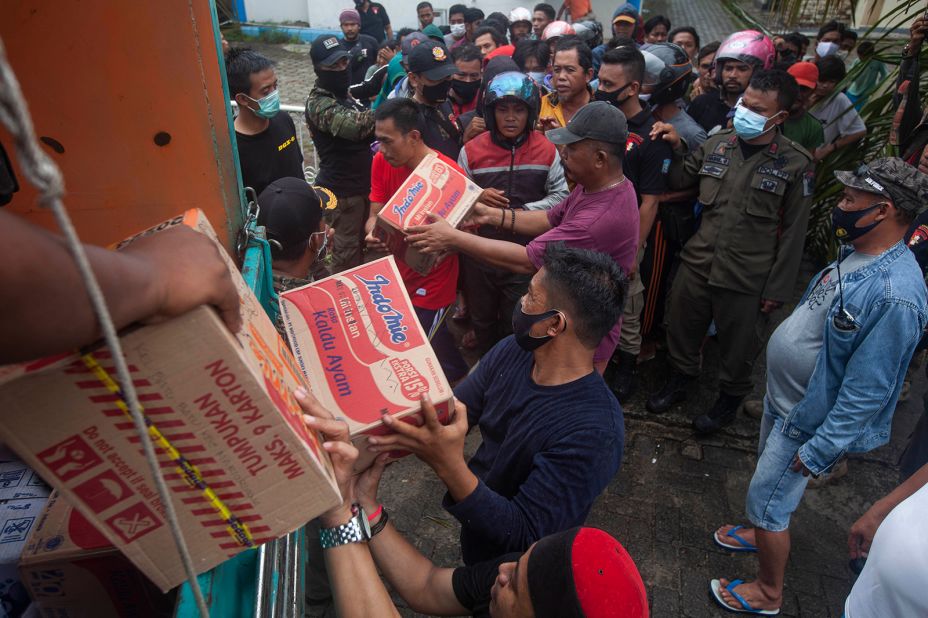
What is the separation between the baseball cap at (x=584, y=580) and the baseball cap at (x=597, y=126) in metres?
2.22

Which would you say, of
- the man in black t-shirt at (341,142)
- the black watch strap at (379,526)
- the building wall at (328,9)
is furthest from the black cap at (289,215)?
the building wall at (328,9)

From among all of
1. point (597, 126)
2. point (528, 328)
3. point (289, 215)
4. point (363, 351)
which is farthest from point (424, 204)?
point (363, 351)

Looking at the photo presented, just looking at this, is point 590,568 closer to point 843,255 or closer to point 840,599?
point 843,255

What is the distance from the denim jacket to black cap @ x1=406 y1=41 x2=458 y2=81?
326cm

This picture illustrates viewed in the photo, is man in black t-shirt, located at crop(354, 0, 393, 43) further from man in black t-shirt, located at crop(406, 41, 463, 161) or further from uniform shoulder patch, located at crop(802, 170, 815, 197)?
uniform shoulder patch, located at crop(802, 170, 815, 197)

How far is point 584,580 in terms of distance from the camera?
53.4 inches

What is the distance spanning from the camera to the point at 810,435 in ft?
8.90

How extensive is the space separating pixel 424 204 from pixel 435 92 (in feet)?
6.36

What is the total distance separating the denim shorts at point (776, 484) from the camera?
2775 millimetres

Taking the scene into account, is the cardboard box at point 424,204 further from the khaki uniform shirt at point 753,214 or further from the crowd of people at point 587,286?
the khaki uniform shirt at point 753,214

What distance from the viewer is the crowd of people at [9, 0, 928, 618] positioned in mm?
1630

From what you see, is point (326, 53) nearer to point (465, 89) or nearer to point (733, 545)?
point (465, 89)

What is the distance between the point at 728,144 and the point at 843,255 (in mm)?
1337

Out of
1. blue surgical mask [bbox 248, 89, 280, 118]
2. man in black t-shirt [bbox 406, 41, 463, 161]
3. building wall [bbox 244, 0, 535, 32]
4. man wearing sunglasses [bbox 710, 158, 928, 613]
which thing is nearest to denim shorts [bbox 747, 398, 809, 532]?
man wearing sunglasses [bbox 710, 158, 928, 613]
